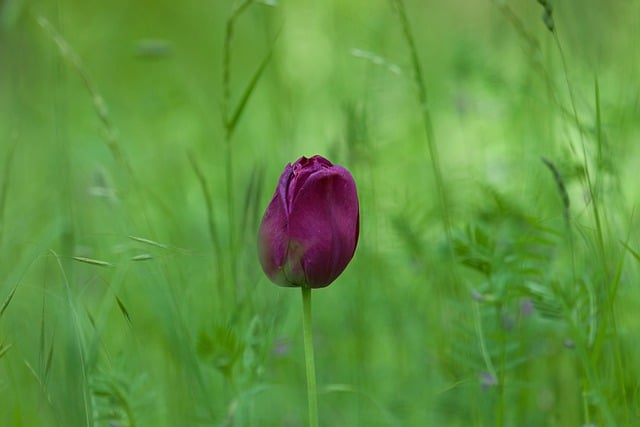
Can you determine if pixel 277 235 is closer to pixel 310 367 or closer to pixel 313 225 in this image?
pixel 313 225

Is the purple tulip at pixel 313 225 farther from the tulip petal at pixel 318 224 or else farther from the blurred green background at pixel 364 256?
the blurred green background at pixel 364 256

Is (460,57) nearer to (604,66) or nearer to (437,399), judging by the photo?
(604,66)

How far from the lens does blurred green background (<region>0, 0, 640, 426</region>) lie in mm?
1383

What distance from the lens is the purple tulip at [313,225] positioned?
1085 millimetres

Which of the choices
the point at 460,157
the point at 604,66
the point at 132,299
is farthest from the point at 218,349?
the point at 460,157

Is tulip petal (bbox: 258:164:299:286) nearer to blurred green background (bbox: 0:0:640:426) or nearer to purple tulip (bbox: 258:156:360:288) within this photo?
purple tulip (bbox: 258:156:360:288)

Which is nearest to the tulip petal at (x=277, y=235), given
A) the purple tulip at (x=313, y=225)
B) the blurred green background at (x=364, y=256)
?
the purple tulip at (x=313, y=225)

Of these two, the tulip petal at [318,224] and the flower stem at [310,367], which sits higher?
the tulip petal at [318,224]

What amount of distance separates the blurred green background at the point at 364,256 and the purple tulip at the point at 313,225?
0.19 meters

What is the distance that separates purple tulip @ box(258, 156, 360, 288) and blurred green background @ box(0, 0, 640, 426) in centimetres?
19

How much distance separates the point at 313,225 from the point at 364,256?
988 millimetres

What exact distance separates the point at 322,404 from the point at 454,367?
0.99 feet

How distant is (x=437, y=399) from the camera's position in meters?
1.75

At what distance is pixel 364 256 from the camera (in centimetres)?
206
